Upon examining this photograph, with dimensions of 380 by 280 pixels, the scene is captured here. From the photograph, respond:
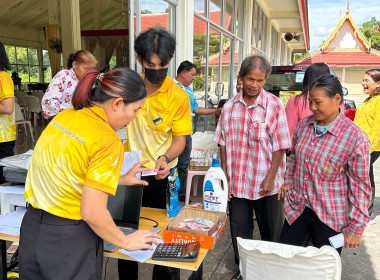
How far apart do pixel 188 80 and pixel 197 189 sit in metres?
1.59

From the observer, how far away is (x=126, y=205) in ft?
6.01

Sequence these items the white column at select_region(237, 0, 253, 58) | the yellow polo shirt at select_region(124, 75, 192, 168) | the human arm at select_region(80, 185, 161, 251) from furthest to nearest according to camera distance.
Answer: the white column at select_region(237, 0, 253, 58) → the yellow polo shirt at select_region(124, 75, 192, 168) → the human arm at select_region(80, 185, 161, 251)

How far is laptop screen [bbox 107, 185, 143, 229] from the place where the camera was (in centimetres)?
180

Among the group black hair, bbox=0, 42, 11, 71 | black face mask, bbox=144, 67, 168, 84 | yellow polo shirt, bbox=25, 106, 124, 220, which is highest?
black hair, bbox=0, 42, 11, 71

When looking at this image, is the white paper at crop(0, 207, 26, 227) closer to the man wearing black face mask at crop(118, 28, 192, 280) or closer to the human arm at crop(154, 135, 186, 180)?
the man wearing black face mask at crop(118, 28, 192, 280)

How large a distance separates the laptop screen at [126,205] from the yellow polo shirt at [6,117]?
1.52 meters

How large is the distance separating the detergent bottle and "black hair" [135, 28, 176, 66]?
78 cm

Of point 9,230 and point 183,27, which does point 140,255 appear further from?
point 183,27

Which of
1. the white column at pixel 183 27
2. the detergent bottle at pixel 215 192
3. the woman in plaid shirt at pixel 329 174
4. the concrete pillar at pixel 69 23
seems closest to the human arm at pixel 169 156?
the detergent bottle at pixel 215 192

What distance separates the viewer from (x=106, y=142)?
1227mm

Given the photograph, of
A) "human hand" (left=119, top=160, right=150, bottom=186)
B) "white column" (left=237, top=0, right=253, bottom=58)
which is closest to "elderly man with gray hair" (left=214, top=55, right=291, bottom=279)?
"human hand" (left=119, top=160, right=150, bottom=186)

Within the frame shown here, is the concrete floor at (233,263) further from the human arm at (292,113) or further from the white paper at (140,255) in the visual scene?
the human arm at (292,113)

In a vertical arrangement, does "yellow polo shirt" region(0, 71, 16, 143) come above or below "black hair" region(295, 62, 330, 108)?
below

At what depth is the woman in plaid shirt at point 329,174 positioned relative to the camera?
1775 millimetres
